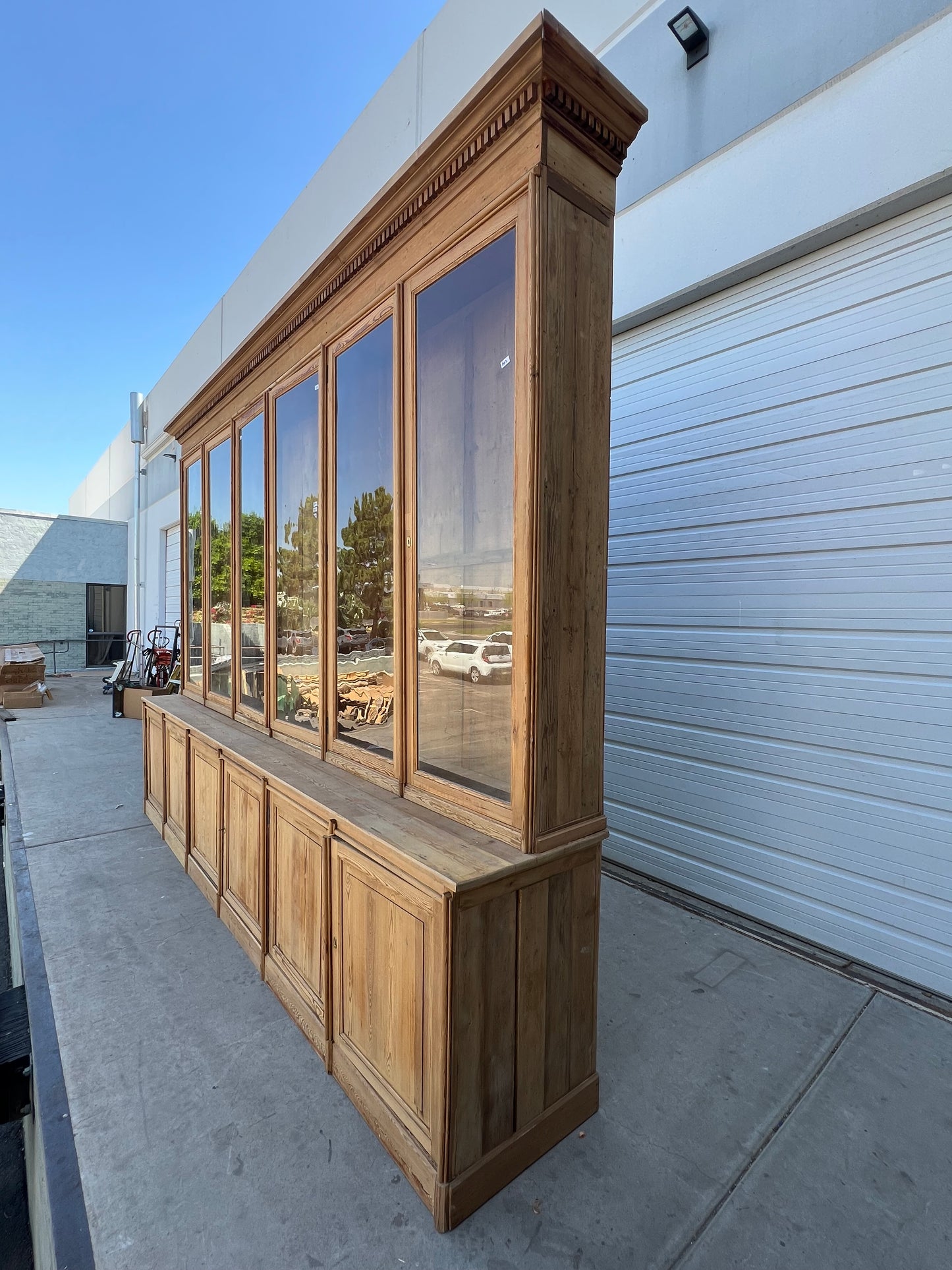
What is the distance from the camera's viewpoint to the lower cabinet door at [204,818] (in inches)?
117

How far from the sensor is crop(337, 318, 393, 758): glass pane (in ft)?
7.20

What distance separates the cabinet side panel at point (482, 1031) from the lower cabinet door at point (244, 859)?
49.5 inches

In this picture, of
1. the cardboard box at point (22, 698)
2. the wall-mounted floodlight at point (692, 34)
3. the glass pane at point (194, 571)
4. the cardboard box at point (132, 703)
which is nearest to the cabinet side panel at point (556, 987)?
the glass pane at point (194, 571)

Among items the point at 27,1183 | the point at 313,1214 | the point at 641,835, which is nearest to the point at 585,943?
the point at 313,1214

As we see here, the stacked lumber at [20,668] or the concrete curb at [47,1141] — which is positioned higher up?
the stacked lumber at [20,668]

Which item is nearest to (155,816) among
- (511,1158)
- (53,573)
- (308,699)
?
(308,699)

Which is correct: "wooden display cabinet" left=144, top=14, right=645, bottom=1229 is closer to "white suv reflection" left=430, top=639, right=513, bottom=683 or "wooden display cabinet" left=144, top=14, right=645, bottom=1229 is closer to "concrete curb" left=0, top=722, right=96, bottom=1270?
"white suv reflection" left=430, top=639, right=513, bottom=683

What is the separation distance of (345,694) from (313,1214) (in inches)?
61.1

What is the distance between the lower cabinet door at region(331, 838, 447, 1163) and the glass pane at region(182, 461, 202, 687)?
9.78ft

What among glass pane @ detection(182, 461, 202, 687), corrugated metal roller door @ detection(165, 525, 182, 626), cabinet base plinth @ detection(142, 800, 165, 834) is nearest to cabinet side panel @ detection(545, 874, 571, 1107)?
cabinet base plinth @ detection(142, 800, 165, 834)

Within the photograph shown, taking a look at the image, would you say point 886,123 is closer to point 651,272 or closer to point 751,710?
point 651,272

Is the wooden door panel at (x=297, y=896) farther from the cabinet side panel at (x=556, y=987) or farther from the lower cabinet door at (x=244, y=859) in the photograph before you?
the cabinet side panel at (x=556, y=987)

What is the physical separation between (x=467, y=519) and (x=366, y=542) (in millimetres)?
613

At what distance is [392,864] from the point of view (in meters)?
1.62
